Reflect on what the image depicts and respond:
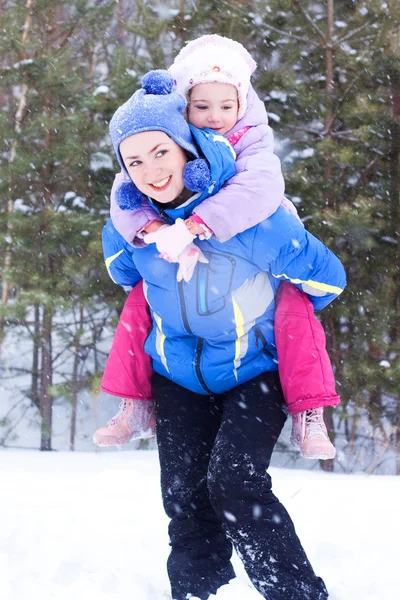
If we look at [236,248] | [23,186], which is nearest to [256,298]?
[236,248]

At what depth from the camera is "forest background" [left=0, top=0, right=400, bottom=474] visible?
6.10 metres

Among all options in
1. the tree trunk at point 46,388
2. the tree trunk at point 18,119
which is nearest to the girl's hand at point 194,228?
the tree trunk at point 18,119

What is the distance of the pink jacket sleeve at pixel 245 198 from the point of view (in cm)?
198

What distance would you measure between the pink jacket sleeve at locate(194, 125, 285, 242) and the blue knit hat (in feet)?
0.31

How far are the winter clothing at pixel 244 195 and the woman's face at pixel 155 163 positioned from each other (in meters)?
0.11

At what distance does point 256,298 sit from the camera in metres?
2.16

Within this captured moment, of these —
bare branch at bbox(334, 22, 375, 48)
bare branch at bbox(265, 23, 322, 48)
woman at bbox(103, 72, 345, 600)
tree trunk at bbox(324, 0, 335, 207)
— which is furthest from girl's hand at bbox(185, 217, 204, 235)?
bare branch at bbox(334, 22, 375, 48)

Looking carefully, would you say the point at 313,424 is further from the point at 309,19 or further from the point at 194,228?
the point at 309,19

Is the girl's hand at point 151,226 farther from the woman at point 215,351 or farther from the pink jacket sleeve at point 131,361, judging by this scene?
the pink jacket sleeve at point 131,361

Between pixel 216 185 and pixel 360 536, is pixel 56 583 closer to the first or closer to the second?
pixel 360 536

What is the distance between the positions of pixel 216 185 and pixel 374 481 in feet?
11.0

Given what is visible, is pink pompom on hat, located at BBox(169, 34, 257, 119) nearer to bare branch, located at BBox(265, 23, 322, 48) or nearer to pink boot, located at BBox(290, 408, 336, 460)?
pink boot, located at BBox(290, 408, 336, 460)

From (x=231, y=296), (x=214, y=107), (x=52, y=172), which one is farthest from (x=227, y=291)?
(x=52, y=172)

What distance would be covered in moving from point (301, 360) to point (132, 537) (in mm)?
1782
